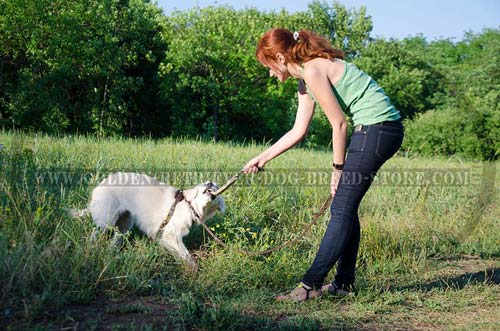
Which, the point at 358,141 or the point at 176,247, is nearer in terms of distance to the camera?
the point at 358,141

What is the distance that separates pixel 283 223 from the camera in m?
5.98

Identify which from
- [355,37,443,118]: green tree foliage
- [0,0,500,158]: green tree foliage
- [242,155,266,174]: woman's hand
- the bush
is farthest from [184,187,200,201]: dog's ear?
[355,37,443,118]: green tree foliage

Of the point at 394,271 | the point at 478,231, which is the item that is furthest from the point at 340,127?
the point at 478,231

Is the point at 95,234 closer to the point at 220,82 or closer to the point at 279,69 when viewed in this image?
the point at 279,69

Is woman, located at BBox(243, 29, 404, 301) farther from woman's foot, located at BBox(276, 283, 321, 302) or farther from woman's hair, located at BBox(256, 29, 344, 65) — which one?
woman's foot, located at BBox(276, 283, 321, 302)

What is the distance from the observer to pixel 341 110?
3711mm

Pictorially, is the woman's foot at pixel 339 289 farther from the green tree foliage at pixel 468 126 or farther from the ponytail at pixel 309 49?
the green tree foliage at pixel 468 126

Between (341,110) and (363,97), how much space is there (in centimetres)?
22

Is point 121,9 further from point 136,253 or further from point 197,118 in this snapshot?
point 136,253

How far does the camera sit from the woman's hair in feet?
12.2

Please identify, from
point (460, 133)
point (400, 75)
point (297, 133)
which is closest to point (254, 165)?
point (297, 133)

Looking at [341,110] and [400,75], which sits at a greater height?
[400,75]

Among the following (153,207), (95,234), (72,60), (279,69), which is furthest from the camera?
(72,60)

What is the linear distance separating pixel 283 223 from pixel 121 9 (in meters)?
16.2
